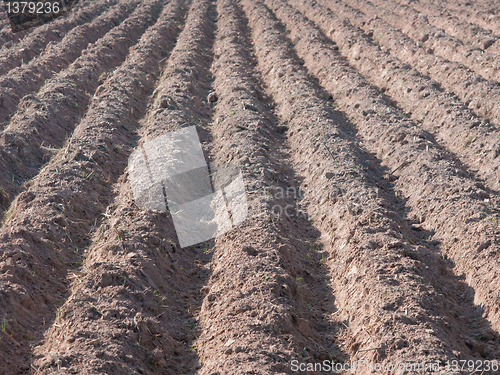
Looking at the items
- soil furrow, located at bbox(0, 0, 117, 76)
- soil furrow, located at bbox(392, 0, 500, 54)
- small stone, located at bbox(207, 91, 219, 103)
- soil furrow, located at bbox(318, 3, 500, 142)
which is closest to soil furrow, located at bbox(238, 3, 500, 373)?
small stone, located at bbox(207, 91, 219, 103)

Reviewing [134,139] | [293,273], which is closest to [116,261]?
[293,273]

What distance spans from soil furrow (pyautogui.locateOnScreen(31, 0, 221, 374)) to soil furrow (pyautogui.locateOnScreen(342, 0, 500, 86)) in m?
8.72

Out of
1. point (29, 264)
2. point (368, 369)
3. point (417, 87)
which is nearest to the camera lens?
point (368, 369)

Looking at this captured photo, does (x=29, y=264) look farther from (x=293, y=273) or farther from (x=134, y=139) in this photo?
(x=134, y=139)

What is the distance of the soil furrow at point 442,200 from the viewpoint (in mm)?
4480

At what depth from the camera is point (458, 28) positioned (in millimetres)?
13352

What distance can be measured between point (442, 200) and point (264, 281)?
2.99m

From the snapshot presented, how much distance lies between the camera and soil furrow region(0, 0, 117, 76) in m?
11.9

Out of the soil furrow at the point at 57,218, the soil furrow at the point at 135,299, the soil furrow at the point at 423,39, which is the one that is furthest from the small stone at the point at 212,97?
the soil furrow at the point at 423,39

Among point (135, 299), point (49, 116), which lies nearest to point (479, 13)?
point (49, 116)

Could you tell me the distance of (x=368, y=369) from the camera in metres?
3.73

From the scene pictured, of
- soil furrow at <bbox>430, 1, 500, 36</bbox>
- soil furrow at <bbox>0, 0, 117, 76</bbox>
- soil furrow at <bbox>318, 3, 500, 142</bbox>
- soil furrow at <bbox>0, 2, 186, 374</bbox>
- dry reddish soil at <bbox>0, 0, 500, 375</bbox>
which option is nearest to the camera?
dry reddish soil at <bbox>0, 0, 500, 375</bbox>

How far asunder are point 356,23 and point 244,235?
501 inches

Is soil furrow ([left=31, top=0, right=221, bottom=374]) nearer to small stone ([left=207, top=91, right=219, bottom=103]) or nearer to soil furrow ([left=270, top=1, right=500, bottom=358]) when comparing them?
soil furrow ([left=270, top=1, right=500, bottom=358])
